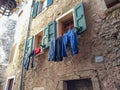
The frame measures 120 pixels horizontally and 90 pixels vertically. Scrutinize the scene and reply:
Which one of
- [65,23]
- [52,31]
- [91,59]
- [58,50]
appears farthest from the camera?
[65,23]

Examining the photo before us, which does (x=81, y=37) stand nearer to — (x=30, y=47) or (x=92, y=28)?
(x=92, y=28)

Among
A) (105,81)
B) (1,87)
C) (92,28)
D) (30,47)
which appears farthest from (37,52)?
(1,87)

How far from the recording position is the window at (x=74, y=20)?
3.82m

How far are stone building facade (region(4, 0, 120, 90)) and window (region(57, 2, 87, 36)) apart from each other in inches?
1.8

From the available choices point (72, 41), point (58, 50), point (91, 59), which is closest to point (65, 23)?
point (58, 50)

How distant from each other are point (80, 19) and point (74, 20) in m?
0.25

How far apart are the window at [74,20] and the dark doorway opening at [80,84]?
1.38 meters

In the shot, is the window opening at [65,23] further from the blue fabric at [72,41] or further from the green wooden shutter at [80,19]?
the blue fabric at [72,41]

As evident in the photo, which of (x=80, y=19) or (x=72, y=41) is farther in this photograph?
(x=80, y=19)

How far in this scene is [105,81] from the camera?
295cm

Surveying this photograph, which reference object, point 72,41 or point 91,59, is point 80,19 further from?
point 91,59

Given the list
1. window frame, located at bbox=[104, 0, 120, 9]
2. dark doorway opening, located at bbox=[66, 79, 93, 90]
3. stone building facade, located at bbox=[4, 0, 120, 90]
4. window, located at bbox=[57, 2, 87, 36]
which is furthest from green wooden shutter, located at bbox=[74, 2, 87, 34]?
dark doorway opening, located at bbox=[66, 79, 93, 90]

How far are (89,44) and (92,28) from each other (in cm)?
47

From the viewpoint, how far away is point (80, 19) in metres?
3.99
